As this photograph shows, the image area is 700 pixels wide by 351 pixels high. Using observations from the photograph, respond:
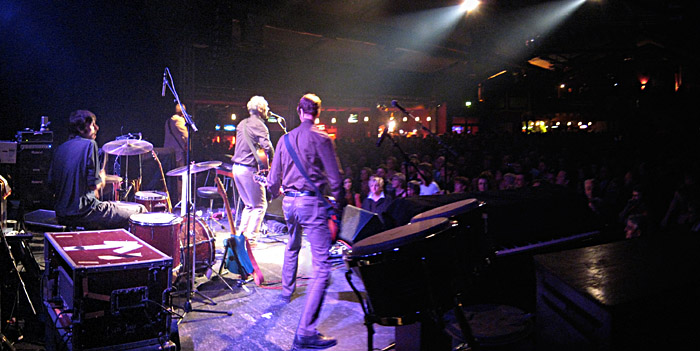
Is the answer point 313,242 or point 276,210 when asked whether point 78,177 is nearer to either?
point 313,242

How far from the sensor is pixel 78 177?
3793 mm

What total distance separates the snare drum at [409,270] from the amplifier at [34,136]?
7921 millimetres

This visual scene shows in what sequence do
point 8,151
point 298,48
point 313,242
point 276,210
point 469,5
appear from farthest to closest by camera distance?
point 298,48, point 469,5, point 8,151, point 276,210, point 313,242

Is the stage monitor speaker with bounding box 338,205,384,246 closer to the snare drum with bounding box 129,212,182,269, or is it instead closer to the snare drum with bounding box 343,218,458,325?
the snare drum with bounding box 129,212,182,269

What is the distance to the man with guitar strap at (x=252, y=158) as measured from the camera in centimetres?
517

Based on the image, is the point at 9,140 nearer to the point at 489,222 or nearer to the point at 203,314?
the point at 203,314

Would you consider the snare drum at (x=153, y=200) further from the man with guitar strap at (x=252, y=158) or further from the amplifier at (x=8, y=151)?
the amplifier at (x=8, y=151)

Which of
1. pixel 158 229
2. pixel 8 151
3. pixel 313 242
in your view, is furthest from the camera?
pixel 8 151

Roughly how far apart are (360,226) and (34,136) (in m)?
6.66

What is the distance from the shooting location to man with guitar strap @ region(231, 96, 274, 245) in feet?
17.0

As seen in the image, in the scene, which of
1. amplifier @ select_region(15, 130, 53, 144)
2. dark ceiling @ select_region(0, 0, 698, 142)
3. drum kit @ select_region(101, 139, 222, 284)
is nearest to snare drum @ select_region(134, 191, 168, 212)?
drum kit @ select_region(101, 139, 222, 284)

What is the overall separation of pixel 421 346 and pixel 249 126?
3.48m

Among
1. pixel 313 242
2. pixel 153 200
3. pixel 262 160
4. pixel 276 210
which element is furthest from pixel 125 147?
pixel 276 210

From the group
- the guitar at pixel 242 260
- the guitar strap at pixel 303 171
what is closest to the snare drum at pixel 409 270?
the guitar strap at pixel 303 171
